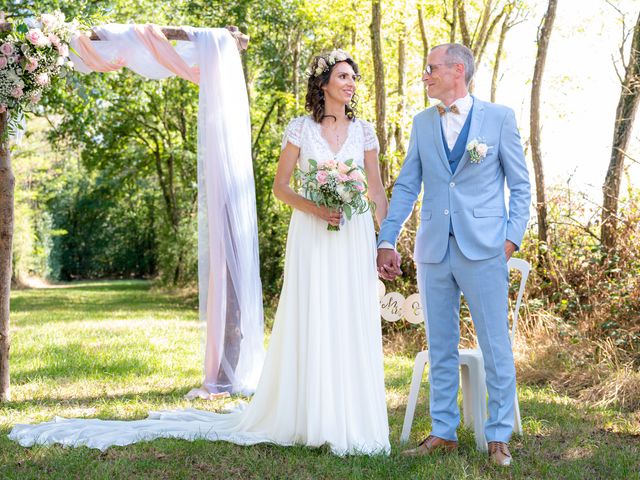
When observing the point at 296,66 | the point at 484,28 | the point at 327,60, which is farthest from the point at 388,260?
the point at 296,66

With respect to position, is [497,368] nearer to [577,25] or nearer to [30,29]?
[30,29]

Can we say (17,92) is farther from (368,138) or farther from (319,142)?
(368,138)

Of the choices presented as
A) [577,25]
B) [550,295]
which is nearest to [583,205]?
[550,295]

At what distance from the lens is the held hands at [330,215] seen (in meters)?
4.23

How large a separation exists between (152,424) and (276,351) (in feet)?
3.26

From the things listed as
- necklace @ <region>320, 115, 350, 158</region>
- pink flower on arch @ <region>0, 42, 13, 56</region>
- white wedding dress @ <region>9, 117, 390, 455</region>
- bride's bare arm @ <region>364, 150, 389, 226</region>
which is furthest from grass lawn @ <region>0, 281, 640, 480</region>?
pink flower on arch @ <region>0, 42, 13, 56</region>

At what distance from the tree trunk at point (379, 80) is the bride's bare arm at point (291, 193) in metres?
4.87

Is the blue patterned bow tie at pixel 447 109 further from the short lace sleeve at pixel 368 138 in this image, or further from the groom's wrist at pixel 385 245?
the groom's wrist at pixel 385 245

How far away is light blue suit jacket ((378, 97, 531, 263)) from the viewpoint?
151 inches

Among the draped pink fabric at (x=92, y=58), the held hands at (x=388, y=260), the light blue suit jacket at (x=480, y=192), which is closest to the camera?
the light blue suit jacket at (x=480, y=192)

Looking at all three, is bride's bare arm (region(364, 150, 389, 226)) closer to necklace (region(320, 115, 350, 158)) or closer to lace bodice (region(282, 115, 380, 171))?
lace bodice (region(282, 115, 380, 171))

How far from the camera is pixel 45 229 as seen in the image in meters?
30.8

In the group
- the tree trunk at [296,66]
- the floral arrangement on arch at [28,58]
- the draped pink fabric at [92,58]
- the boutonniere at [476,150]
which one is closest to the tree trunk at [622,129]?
the boutonniere at [476,150]

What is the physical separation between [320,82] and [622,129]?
4.42m
